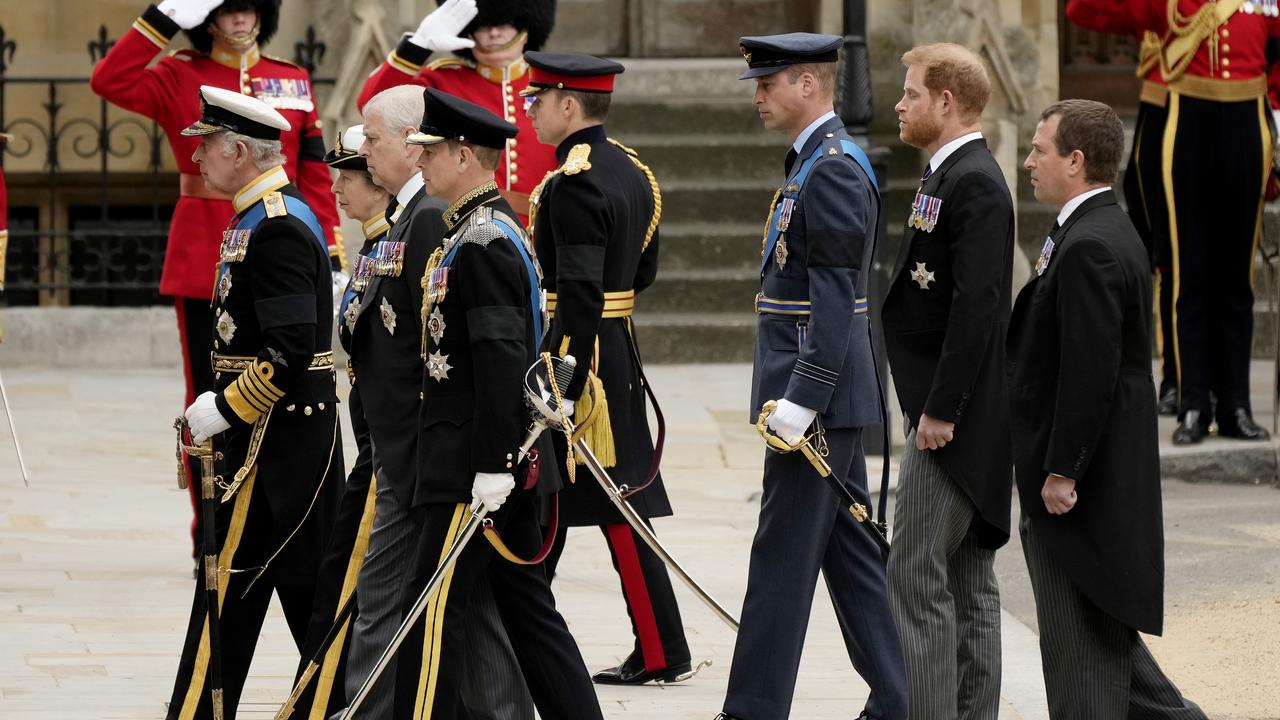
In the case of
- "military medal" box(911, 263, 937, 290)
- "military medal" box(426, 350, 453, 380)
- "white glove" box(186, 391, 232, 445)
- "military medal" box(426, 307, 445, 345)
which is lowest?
"white glove" box(186, 391, 232, 445)

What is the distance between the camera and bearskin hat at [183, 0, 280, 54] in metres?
7.75

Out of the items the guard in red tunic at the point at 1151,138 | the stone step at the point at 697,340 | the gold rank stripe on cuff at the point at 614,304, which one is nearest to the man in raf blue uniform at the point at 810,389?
the gold rank stripe on cuff at the point at 614,304

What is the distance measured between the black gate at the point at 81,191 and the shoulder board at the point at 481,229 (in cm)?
750

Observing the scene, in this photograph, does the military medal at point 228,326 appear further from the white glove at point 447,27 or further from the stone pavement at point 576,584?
the white glove at point 447,27

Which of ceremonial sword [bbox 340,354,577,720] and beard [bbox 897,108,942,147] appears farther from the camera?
beard [bbox 897,108,942,147]

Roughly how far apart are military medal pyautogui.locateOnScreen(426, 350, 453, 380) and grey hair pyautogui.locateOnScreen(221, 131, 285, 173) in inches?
42.6

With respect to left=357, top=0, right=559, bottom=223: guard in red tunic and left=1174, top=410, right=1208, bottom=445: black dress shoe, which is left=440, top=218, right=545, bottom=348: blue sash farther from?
left=1174, top=410, right=1208, bottom=445: black dress shoe

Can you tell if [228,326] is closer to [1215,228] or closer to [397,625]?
[397,625]

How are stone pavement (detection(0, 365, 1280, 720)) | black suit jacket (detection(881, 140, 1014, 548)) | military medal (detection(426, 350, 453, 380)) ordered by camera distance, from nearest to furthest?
1. military medal (detection(426, 350, 453, 380))
2. black suit jacket (detection(881, 140, 1014, 548))
3. stone pavement (detection(0, 365, 1280, 720))

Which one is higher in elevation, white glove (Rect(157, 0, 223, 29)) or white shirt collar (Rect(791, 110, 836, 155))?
white glove (Rect(157, 0, 223, 29))

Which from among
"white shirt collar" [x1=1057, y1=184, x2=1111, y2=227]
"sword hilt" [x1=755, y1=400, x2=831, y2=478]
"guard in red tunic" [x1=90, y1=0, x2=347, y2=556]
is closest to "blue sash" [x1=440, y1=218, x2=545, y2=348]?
"sword hilt" [x1=755, y1=400, x2=831, y2=478]

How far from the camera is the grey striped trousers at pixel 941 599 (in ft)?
17.6

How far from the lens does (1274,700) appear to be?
618 centimetres

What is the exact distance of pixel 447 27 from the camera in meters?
8.06
